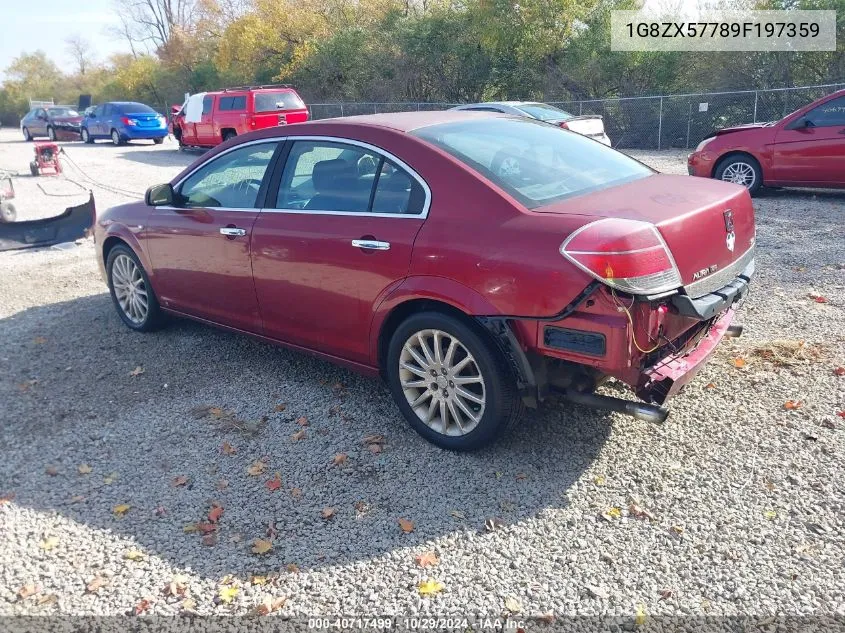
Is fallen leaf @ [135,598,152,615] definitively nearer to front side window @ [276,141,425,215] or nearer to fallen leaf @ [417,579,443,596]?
fallen leaf @ [417,579,443,596]

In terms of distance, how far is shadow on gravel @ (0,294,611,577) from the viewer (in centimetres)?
325

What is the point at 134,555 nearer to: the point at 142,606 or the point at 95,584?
the point at 95,584

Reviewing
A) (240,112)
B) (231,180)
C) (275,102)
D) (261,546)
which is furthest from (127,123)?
(261,546)

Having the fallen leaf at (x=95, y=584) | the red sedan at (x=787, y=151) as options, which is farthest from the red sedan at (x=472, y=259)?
the red sedan at (x=787, y=151)

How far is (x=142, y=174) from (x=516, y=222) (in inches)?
654

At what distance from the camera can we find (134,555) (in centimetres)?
314

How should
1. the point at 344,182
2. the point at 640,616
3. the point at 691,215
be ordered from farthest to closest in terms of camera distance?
the point at 344,182 → the point at 691,215 → the point at 640,616

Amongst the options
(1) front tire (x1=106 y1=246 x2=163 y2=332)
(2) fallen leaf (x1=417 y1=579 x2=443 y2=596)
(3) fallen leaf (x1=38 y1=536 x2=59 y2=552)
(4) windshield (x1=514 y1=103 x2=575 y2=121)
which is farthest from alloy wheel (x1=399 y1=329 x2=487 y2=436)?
(4) windshield (x1=514 y1=103 x2=575 y2=121)

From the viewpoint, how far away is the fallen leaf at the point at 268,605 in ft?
9.11

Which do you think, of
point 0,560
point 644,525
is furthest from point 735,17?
point 0,560

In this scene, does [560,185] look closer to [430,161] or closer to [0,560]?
[430,161]

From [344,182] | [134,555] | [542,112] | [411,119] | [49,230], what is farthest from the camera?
[542,112]

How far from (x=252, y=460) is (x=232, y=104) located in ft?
60.4

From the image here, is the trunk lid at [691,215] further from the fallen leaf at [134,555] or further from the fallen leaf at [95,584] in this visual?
the fallen leaf at [95,584]
